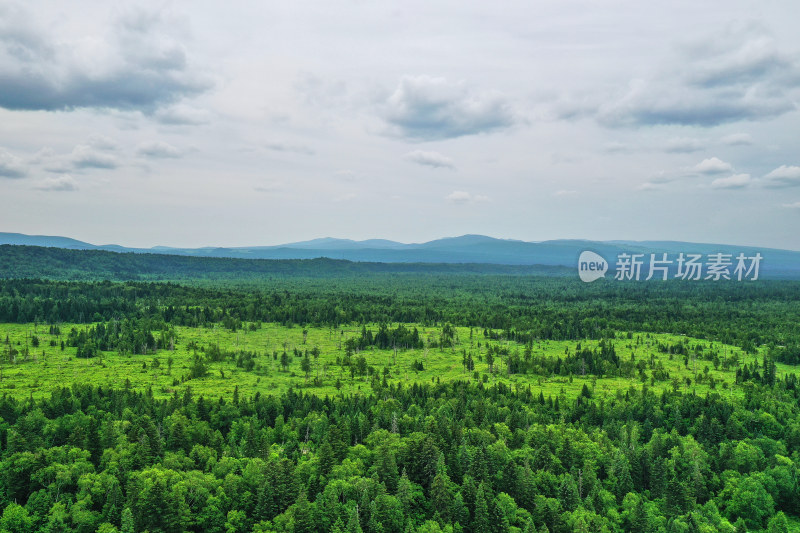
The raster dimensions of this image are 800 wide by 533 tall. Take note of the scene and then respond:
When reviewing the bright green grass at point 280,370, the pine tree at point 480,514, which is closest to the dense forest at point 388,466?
the pine tree at point 480,514

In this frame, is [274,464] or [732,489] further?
[732,489]

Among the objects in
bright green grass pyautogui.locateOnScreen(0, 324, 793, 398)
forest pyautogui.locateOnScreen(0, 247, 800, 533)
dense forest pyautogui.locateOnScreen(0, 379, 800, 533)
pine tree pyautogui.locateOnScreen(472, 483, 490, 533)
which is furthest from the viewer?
bright green grass pyautogui.locateOnScreen(0, 324, 793, 398)

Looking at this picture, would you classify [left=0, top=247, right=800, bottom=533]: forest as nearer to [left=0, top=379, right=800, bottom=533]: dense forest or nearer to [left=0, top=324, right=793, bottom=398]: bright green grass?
[left=0, top=379, right=800, bottom=533]: dense forest

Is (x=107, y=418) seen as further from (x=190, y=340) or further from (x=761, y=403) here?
(x=761, y=403)

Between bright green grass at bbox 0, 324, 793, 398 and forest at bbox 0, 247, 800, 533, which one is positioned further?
bright green grass at bbox 0, 324, 793, 398

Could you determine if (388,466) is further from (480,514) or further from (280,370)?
(280,370)

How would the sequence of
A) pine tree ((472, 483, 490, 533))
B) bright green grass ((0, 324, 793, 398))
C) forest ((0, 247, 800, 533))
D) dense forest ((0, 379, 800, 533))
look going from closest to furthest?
pine tree ((472, 483, 490, 533)), dense forest ((0, 379, 800, 533)), forest ((0, 247, 800, 533)), bright green grass ((0, 324, 793, 398))

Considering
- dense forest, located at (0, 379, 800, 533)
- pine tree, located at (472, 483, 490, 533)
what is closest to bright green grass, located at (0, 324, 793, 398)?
dense forest, located at (0, 379, 800, 533)

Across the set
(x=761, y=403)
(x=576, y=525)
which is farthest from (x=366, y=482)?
(x=761, y=403)
